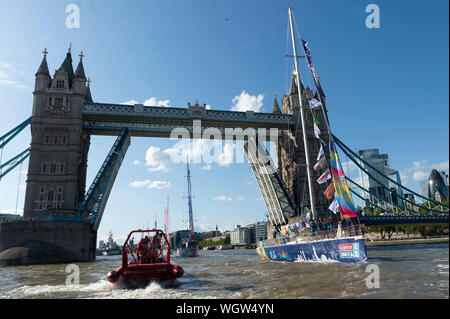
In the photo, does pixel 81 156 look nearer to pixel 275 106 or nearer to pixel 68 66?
pixel 68 66

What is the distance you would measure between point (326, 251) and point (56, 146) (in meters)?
34.8

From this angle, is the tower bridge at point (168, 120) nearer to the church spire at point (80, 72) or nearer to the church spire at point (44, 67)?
the church spire at point (80, 72)

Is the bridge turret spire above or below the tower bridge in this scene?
above

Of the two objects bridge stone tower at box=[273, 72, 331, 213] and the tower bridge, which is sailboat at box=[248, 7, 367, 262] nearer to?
bridge stone tower at box=[273, 72, 331, 213]

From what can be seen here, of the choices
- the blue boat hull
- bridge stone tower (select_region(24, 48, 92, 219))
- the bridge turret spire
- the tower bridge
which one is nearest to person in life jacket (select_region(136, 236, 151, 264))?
the blue boat hull

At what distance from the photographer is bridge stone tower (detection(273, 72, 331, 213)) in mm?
42969

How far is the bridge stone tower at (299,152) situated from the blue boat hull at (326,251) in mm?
18504

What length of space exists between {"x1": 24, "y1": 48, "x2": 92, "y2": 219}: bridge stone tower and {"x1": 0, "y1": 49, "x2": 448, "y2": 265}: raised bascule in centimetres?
10

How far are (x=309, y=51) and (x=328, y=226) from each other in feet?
41.6

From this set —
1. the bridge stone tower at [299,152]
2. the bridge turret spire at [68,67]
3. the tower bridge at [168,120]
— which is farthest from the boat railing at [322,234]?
the bridge turret spire at [68,67]

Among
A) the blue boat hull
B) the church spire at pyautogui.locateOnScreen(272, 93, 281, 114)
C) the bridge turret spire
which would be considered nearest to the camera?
the blue boat hull

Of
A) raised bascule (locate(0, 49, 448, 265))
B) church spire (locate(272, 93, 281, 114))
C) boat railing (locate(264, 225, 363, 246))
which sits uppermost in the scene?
church spire (locate(272, 93, 281, 114))
